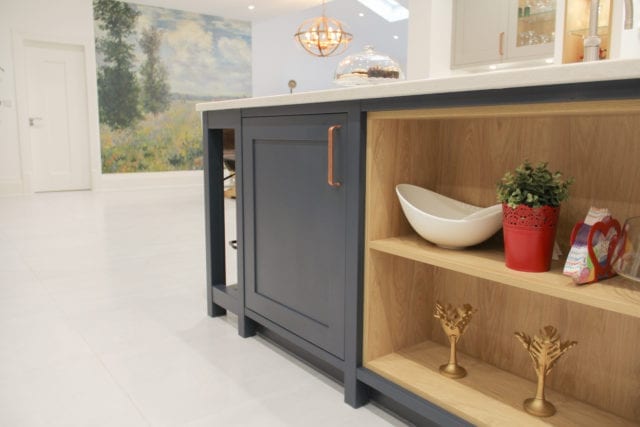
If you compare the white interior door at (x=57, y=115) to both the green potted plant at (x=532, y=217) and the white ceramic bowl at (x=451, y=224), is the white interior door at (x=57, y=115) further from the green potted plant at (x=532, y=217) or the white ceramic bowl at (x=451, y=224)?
the green potted plant at (x=532, y=217)

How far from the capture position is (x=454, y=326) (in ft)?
4.77

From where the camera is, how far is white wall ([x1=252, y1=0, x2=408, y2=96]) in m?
9.12

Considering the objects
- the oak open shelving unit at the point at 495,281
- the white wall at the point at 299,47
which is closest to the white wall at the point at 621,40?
the oak open shelving unit at the point at 495,281

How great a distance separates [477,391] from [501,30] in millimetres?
3386

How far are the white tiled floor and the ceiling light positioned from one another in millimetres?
7891

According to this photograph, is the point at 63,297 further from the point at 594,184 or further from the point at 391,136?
the point at 594,184

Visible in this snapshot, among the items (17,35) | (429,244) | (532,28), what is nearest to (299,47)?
(17,35)

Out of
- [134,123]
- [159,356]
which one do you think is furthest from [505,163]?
[134,123]

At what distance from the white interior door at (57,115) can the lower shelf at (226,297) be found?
224 inches

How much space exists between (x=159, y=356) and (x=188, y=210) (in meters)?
3.68

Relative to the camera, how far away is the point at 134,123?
761 cm

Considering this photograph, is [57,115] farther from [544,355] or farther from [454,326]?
[544,355]

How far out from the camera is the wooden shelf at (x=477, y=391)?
123cm

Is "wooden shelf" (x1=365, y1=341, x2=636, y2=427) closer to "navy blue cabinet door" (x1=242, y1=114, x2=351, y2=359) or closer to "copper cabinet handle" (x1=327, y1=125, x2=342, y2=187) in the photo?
"navy blue cabinet door" (x1=242, y1=114, x2=351, y2=359)
